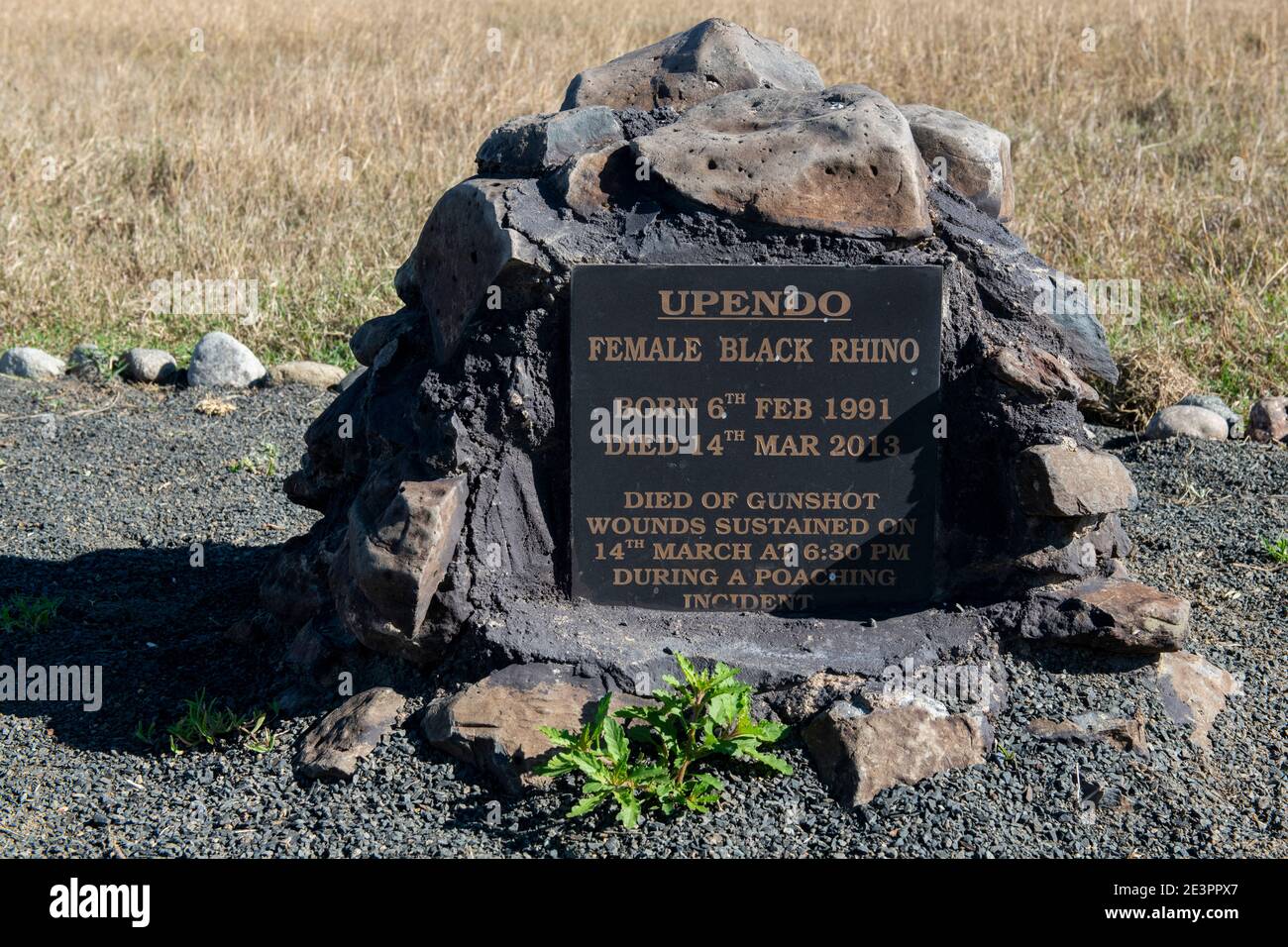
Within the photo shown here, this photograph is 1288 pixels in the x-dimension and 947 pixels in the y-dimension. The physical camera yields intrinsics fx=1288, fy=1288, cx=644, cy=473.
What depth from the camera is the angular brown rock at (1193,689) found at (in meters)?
3.28

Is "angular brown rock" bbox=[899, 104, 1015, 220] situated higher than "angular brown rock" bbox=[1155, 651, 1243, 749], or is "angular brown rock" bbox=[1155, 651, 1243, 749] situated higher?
"angular brown rock" bbox=[899, 104, 1015, 220]

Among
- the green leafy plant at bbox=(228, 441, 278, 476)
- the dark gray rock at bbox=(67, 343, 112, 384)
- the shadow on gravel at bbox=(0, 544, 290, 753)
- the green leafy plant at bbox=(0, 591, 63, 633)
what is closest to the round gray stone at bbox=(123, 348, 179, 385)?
the dark gray rock at bbox=(67, 343, 112, 384)

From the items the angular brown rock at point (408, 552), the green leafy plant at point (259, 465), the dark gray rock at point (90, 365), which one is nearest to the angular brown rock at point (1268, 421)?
the angular brown rock at point (408, 552)

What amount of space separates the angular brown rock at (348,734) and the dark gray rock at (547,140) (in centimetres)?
145

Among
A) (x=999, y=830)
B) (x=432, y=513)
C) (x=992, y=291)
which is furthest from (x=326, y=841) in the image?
(x=992, y=291)

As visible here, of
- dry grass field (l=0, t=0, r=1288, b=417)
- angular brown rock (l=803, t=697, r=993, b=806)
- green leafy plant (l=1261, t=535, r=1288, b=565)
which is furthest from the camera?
dry grass field (l=0, t=0, r=1288, b=417)

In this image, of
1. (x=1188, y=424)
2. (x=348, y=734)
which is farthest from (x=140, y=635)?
(x=1188, y=424)

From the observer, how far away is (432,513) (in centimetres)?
314

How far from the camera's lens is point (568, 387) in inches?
132

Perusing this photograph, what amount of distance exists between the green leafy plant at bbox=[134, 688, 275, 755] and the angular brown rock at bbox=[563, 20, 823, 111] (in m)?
1.97

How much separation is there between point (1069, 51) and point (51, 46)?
8718mm

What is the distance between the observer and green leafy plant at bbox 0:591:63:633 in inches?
158

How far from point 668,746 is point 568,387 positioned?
0.97 meters

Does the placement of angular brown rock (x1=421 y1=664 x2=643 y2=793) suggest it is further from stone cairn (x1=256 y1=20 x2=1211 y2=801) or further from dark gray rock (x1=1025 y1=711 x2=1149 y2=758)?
dark gray rock (x1=1025 y1=711 x2=1149 y2=758)
